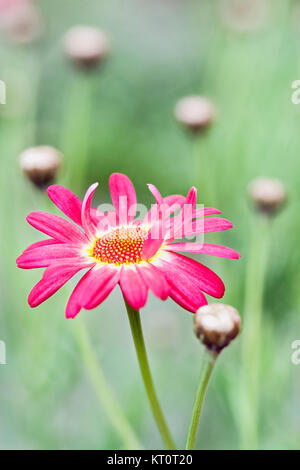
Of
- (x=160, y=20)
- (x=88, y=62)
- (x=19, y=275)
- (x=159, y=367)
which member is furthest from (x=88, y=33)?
(x=160, y=20)

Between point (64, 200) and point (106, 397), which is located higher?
point (64, 200)

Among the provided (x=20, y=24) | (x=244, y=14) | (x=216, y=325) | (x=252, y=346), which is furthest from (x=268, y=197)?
(x=244, y=14)

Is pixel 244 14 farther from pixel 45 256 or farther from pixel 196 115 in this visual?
pixel 45 256

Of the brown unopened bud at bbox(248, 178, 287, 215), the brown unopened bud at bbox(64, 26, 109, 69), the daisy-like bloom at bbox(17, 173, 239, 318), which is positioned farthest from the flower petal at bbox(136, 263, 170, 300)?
the brown unopened bud at bbox(64, 26, 109, 69)

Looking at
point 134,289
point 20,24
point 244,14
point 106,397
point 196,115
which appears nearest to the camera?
point 134,289

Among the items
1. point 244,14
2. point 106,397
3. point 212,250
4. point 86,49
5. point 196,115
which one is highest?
point 244,14

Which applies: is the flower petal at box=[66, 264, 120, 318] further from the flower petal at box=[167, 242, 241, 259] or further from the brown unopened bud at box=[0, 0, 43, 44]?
the brown unopened bud at box=[0, 0, 43, 44]

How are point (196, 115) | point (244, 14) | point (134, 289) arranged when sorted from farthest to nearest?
point (244, 14) < point (196, 115) < point (134, 289)

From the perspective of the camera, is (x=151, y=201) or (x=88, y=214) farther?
(x=151, y=201)
